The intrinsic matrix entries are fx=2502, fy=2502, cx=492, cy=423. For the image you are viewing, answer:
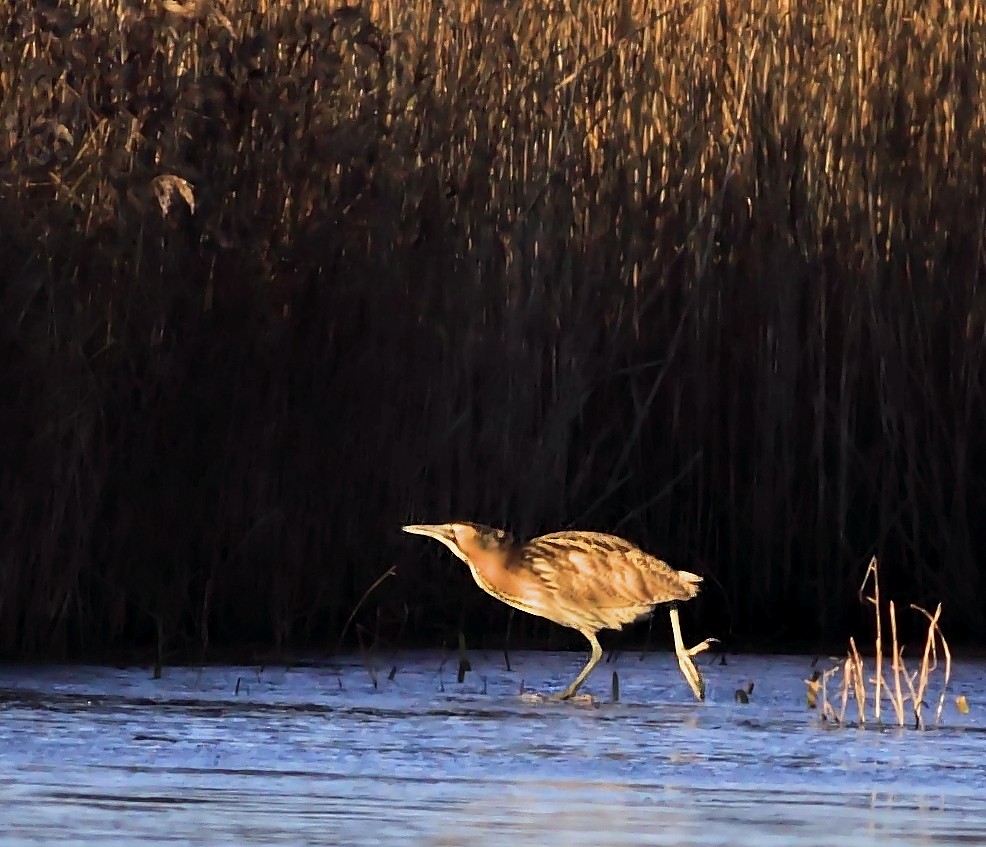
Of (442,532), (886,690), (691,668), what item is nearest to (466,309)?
(442,532)

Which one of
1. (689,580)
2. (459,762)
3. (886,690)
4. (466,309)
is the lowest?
(459,762)

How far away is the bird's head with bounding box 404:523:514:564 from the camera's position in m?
6.05

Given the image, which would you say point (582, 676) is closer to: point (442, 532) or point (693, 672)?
Result: point (693, 672)

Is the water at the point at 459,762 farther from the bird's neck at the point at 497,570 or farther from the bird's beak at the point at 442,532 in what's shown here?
the bird's beak at the point at 442,532

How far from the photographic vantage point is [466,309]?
22.3 feet

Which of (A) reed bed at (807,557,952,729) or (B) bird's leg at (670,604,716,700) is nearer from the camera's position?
(A) reed bed at (807,557,952,729)

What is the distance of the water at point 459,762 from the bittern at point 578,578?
0.57ft

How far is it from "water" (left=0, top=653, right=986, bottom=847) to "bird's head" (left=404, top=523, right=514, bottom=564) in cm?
31

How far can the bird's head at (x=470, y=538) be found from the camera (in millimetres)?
6047

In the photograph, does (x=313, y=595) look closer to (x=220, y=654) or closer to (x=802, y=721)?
(x=220, y=654)

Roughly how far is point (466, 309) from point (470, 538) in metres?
0.93

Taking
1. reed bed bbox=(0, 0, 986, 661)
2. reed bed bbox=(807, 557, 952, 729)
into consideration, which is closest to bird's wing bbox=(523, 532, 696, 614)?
reed bed bbox=(807, 557, 952, 729)

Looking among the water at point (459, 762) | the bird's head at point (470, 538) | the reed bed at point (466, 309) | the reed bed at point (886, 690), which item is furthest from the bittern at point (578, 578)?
the reed bed at point (466, 309)

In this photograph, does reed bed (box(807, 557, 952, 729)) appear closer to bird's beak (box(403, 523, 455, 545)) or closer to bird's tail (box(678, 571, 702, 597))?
bird's tail (box(678, 571, 702, 597))
